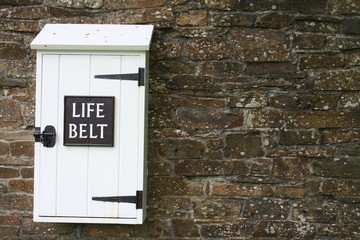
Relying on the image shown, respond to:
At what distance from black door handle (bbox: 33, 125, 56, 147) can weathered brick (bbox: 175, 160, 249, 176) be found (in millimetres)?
926

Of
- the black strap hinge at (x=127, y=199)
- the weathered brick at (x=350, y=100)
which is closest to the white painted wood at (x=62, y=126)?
the black strap hinge at (x=127, y=199)

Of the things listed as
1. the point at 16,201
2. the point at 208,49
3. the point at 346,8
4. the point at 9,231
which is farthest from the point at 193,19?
the point at 9,231

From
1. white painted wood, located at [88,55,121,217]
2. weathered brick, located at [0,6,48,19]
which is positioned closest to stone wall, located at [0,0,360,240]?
weathered brick, located at [0,6,48,19]

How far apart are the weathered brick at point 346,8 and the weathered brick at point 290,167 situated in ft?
3.62

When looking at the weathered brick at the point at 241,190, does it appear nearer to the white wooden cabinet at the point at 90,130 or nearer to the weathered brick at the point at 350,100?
the white wooden cabinet at the point at 90,130

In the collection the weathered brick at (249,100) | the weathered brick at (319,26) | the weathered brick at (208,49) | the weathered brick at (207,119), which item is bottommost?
the weathered brick at (207,119)

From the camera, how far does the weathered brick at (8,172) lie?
3338 mm

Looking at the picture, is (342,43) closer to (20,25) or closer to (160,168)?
(160,168)

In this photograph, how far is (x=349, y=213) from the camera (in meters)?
3.26

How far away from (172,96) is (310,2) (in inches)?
47.9

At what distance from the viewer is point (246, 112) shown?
129 inches

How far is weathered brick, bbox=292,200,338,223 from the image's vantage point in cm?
327

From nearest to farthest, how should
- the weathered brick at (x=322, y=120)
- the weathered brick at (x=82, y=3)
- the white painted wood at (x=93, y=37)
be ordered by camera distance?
the white painted wood at (x=93, y=37) → the weathered brick at (x=322, y=120) → the weathered brick at (x=82, y=3)

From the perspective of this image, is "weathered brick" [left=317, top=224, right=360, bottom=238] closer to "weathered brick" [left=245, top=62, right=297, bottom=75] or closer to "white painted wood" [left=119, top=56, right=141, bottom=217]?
"weathered brick" [left=245, top=62, right=297, bottom=75]
